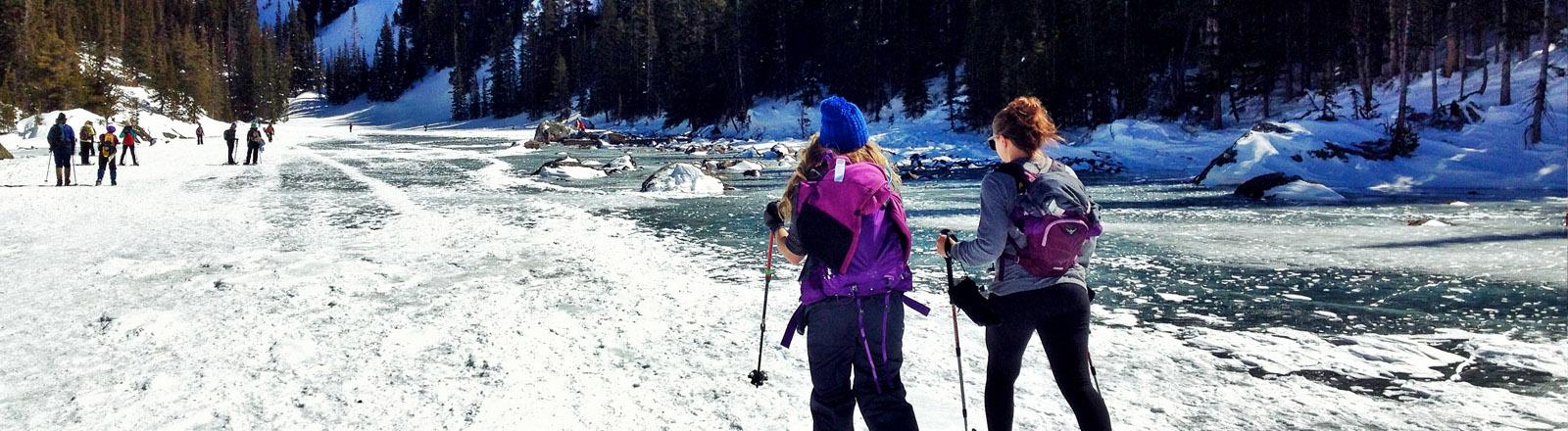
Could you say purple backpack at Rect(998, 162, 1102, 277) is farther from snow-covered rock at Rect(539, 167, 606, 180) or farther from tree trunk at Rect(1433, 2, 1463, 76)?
tree trunk at Rect(1433, 2, 1463, 76)

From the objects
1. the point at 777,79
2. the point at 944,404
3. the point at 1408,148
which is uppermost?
the point at 777,79

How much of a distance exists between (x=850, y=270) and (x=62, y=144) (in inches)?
901

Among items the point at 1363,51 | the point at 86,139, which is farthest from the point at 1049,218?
the point at 1363,51

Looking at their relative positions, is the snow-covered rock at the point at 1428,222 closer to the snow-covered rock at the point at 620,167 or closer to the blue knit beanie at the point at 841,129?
the blue knit beanie at the point at 841,129

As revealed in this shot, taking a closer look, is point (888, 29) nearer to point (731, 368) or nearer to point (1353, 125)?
point (1353, 125)

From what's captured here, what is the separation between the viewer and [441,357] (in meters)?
5.58

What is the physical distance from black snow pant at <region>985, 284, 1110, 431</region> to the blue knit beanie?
0.86 m

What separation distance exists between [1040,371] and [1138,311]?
2.40 m

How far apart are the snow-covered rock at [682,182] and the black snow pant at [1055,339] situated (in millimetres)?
17181

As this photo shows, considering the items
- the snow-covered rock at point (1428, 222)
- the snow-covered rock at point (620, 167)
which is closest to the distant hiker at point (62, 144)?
the snow-covered rock at point (620, 167)

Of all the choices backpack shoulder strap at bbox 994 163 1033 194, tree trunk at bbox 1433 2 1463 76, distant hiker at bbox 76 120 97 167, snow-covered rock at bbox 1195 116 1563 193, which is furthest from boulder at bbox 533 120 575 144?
backpack shoulder strap at bbox 994 163 1033 194

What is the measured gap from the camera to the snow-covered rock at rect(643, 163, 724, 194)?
2056 centimetres

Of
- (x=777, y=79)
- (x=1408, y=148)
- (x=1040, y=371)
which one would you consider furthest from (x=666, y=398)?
(x=777, y=79)

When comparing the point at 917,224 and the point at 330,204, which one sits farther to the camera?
the point at 330,204
